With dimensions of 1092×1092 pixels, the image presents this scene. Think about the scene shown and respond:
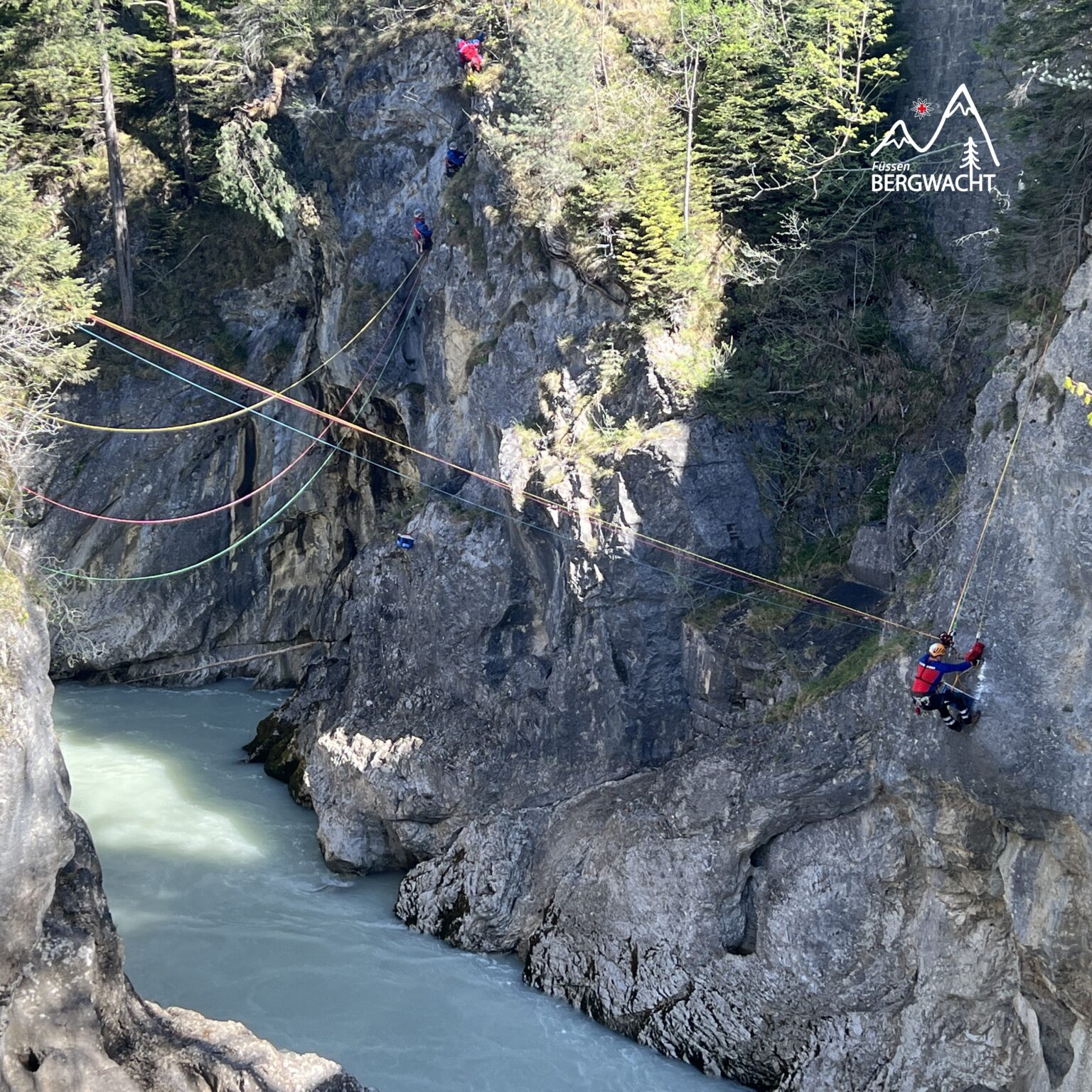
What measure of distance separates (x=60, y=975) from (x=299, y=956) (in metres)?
4.17

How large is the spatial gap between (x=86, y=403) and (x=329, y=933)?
505 inches

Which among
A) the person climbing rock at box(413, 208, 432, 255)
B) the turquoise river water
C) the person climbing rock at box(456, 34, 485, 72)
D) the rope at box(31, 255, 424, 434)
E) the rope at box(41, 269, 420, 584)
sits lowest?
the turquoise river water

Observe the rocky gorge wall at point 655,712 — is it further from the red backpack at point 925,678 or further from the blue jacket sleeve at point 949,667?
the red backpack at point 925,678

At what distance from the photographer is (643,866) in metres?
12.6

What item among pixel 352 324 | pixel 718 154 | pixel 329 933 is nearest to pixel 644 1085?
pixel 329 933

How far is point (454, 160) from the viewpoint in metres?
17.9

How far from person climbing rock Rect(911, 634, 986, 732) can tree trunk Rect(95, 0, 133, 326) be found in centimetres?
1806

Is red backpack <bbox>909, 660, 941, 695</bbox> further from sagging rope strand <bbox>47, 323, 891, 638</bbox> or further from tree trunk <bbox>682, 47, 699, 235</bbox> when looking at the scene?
tree trunk <bbox>682, 47, 699, 235</bbox>

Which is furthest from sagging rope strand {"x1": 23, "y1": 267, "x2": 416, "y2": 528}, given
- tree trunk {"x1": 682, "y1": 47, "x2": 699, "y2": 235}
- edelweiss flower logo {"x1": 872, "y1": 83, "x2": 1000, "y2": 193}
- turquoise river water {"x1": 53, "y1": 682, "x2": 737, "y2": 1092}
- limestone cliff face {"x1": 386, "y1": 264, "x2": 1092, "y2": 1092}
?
edelweiss flower logo {"x1": 872, "y1": 83, "x2": 1000, "y2": 193}

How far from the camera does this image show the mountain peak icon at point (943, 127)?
529 inches

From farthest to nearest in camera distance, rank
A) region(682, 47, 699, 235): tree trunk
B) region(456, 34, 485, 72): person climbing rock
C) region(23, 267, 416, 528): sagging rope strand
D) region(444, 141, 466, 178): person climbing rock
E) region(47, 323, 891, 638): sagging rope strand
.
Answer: region(23, 267, 416, 528): sagging rope strand → region(444, 141, 466, 178): person climbing rock → region(456, 34, 485, 72): person climbing rock → region(682, 47, 699, 235): tree trunk → region(47, 323, 891, 638): sagging rope strand

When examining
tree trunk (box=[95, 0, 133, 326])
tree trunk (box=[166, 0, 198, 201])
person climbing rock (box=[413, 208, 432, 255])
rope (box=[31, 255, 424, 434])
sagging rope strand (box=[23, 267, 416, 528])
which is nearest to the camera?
person climbing rock (box=[413, 208, 432, 255])

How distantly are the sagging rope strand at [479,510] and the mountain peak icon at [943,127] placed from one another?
580 centimetres

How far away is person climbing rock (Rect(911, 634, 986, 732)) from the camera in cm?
984
